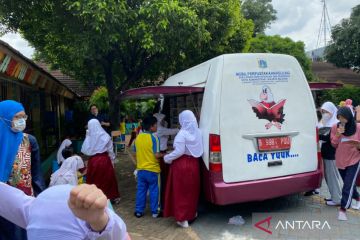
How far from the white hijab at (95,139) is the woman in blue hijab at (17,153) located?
264 cm

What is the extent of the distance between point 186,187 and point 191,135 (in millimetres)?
718

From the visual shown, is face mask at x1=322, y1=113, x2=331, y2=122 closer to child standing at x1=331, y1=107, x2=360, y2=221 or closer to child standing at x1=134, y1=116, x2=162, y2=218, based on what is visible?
child standing at x1=331, y1=107, x2=360, y2=221

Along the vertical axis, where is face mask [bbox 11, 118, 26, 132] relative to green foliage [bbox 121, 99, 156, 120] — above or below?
below

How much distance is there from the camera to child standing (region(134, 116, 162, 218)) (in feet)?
17.5

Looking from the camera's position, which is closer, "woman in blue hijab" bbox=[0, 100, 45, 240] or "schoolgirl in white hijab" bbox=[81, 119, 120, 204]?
"woman in blue hijab" bbox=[0, 100, 45, 240]

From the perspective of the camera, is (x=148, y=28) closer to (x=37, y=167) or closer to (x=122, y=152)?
(x=37, y=167)

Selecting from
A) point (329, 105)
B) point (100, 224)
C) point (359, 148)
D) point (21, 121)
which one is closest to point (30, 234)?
point (100, 224)

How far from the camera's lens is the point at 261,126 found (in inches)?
186

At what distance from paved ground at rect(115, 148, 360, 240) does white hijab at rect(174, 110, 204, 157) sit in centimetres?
104

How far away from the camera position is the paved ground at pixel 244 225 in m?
4.39

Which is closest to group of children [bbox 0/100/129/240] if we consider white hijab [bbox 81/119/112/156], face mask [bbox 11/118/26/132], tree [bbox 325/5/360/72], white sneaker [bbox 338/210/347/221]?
face mask [bbox 11/118/26/132]

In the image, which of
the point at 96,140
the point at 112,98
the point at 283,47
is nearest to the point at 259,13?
the point at 283,47

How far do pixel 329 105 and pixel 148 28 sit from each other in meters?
3.84

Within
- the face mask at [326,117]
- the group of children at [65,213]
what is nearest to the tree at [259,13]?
the face mask at [326,117]
